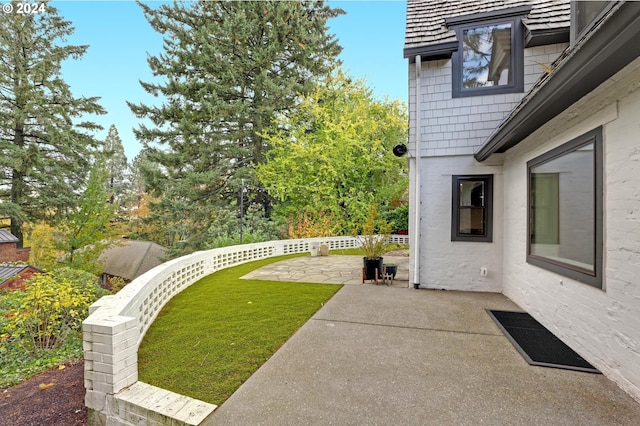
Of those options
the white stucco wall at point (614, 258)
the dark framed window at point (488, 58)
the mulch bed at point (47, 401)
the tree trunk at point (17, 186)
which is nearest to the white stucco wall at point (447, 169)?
the dark framed window at point (488, 58)

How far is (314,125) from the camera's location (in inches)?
661

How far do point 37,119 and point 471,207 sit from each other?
22.7 meters

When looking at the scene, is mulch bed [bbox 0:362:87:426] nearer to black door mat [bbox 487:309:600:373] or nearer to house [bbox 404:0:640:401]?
black door mat [bbox 487:309:600:373]

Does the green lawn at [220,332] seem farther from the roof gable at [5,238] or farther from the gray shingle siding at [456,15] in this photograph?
the roof gable at [5,238]

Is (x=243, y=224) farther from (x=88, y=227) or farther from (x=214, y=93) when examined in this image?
(x=214, y=93)

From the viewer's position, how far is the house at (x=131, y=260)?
19.2 m

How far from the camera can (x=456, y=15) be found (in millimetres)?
5781

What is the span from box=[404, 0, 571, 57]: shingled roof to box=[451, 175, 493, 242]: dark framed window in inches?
98.8

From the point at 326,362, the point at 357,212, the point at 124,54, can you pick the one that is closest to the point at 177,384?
the point at 326,362

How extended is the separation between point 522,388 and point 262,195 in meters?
16.2

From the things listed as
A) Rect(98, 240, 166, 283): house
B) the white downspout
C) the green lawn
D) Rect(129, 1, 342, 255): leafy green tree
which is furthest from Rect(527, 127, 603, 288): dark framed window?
Rect(98, 240, 166, 283): house

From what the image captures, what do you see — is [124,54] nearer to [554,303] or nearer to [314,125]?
[314,125]

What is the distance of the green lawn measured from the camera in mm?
2703

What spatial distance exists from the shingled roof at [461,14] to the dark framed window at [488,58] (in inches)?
8.2
